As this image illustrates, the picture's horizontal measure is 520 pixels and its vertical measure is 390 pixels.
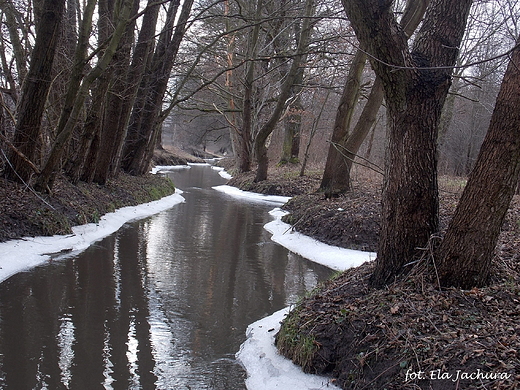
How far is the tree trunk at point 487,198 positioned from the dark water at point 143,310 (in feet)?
7.14

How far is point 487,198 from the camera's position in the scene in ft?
Answer: 12.7

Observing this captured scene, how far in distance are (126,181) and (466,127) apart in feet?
65.9

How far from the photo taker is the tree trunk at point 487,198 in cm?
380

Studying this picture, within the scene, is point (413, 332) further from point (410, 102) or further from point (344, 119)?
point (344, 119)

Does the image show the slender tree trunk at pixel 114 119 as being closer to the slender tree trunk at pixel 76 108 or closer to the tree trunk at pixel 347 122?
the slender tree trunk at pixel 76 108

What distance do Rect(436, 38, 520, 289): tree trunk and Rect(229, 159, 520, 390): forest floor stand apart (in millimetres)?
172

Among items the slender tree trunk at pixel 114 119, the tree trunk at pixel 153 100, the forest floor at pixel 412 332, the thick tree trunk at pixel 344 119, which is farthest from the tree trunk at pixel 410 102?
the tree trunk at pixel 153 100

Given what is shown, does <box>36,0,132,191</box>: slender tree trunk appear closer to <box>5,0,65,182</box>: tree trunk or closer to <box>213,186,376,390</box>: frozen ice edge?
<box>5,0,65,182</box>: tree trunk

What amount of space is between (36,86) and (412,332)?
26.8 ft

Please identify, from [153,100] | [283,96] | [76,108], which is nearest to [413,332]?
[76,108]

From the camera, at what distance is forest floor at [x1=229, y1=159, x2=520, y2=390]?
3.16 metres

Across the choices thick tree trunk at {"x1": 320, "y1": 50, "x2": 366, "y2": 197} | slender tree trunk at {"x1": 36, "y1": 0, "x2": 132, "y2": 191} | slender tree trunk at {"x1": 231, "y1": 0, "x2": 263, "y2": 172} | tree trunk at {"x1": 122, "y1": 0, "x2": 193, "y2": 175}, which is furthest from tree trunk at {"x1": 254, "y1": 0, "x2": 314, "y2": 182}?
slender tree trunk at {"x1": 36, "y1": 0, "x2": 132, "y2": 191}

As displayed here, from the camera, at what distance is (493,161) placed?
12.6 feet

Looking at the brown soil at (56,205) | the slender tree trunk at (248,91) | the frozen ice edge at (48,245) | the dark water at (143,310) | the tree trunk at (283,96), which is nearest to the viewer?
the dark water at (143,310)
